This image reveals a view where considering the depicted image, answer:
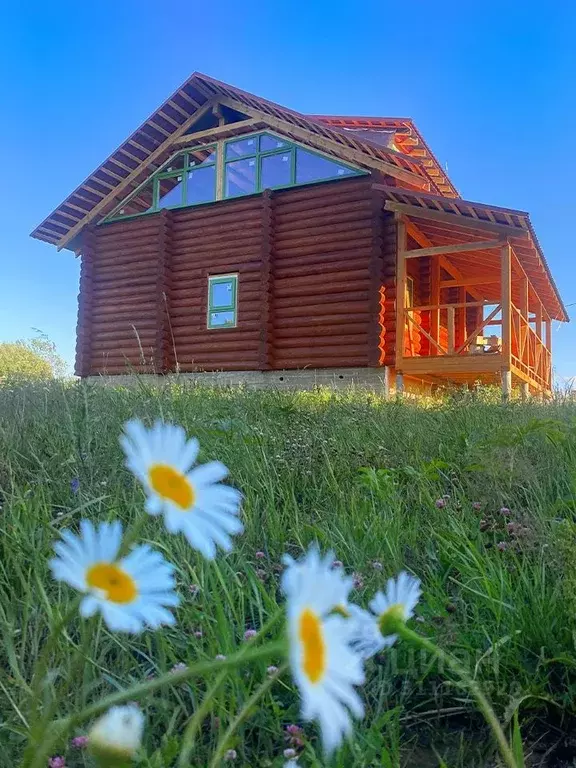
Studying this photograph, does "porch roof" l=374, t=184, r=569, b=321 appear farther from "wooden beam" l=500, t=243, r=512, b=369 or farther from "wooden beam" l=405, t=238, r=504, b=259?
"wooden beam" l=500, t=243, r=512, b=369

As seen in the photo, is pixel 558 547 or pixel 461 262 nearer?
pixel 558 547

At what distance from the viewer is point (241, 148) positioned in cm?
1426

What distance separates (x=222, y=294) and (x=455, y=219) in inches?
230

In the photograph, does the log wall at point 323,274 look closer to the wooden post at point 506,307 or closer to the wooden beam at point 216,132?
the wooden beam at point 216,132

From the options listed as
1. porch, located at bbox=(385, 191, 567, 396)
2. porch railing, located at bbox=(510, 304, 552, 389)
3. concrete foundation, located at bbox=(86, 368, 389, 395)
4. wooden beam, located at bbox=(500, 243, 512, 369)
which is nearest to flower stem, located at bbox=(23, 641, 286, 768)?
porch, located at bbox=(385, 191, 567, 396)

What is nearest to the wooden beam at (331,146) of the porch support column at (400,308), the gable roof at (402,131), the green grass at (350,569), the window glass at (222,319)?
the porch support column at (400,308)

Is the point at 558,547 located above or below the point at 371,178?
below

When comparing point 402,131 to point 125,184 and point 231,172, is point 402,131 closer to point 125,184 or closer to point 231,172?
point 231,172

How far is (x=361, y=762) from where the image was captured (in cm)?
102

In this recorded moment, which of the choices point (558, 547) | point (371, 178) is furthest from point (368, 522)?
point (371, 178)

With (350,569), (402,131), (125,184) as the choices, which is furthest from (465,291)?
(350,569)

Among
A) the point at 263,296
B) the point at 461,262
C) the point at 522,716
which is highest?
the point at 461,262

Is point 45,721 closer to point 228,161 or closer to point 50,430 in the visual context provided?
point 50,430

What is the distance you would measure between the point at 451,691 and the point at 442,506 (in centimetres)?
95
